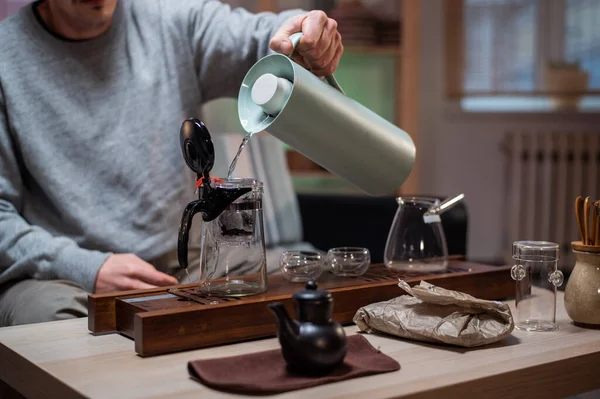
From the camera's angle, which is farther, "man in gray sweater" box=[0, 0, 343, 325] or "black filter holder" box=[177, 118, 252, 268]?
"man in gray sweater" box=[0, 0, 343, 325]

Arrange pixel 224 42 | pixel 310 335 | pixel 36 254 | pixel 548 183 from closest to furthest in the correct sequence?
pixel 310 335, pixel 36 254, pixel 224 42, pixel 548 183

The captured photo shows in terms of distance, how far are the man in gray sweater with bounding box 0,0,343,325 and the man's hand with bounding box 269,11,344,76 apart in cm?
4

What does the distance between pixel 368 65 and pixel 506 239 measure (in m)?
1.34

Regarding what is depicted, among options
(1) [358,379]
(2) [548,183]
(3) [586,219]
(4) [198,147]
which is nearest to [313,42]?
(4) [198,147]

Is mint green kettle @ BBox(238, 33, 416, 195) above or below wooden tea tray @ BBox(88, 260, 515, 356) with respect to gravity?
above

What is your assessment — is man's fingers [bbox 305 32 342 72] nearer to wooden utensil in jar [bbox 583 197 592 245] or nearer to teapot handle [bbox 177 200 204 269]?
teapot handle [bbox 177 200 204 269]

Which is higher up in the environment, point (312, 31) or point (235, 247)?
point (312, 31)

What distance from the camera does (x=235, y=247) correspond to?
125 cm

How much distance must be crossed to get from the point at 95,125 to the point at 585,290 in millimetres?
1070

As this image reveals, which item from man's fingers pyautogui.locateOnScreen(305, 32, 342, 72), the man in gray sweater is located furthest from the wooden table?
man's fingers pyautogui.locateOnScreen(305, 32, 342, 72)

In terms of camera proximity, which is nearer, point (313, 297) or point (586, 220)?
point (313, 297)

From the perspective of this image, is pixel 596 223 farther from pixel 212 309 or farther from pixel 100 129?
pixel 100 129

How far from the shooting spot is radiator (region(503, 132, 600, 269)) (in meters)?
4.17

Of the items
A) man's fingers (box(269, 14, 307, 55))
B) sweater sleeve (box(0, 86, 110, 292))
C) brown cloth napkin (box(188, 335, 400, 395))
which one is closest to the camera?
brown cloth napkin (box(188, 335, 400, 395))
